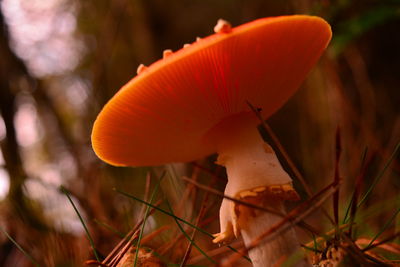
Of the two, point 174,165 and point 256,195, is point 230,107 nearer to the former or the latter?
point 256,195

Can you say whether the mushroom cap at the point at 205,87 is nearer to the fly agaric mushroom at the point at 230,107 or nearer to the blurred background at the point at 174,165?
the fly agaric mushroom at the point at 230,107

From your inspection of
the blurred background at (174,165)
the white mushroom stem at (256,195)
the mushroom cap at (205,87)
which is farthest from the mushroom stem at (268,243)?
the mushroom cap at (205,87)

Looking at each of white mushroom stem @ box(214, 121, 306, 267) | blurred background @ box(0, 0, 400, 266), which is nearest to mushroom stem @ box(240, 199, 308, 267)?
white mushroom stem @ box(214, 121, 306, 267)

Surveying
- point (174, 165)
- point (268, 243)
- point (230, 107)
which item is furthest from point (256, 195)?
point (174, 165)

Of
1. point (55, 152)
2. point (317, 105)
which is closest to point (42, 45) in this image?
point (55, 152)

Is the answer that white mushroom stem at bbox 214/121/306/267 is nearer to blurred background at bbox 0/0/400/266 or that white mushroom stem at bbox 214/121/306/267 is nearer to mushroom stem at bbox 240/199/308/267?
mushroom stem at bbox 240/199/308/267

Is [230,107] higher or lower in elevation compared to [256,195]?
higher
